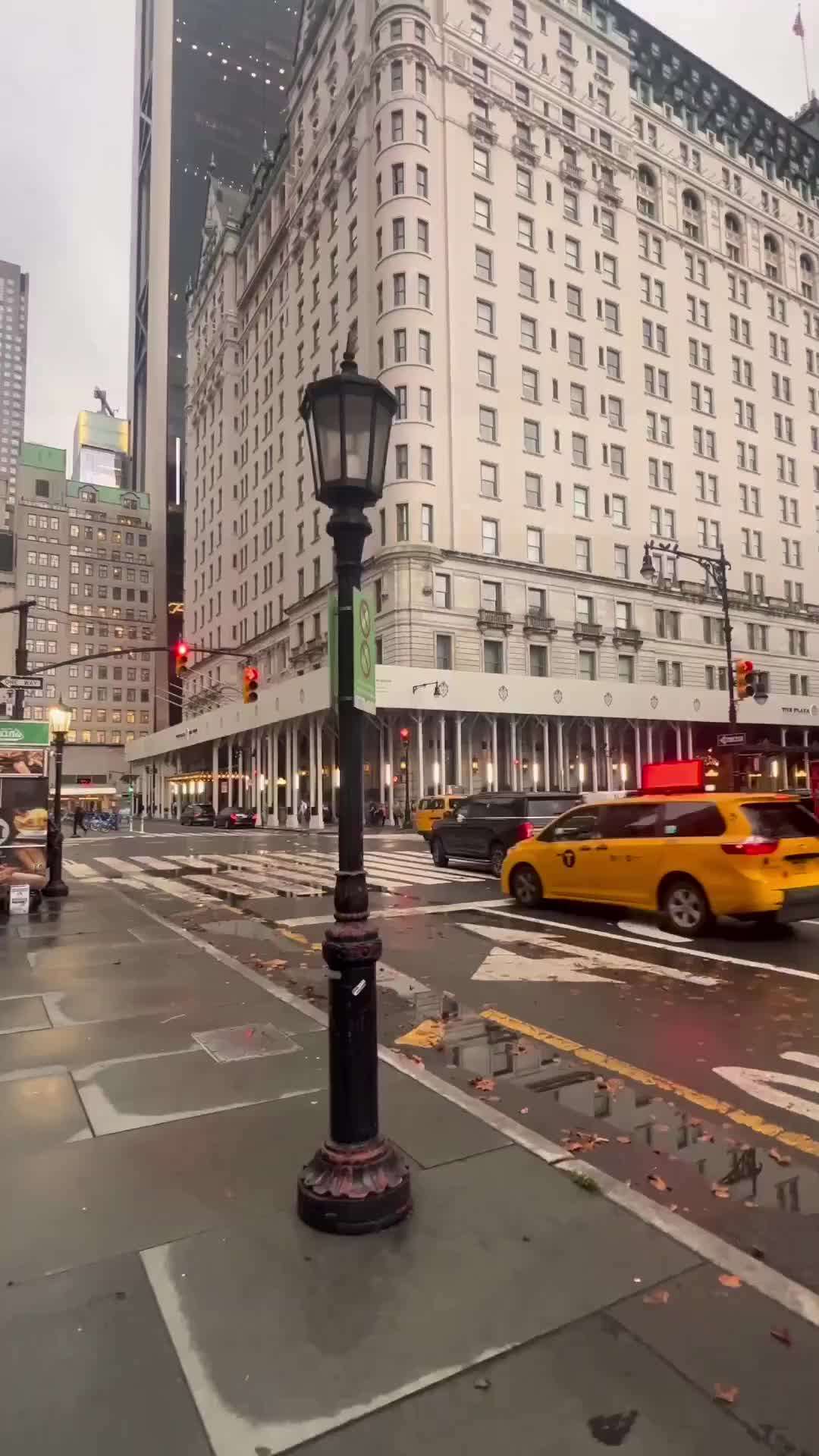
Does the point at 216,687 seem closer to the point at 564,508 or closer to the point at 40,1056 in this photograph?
the point at 564,508

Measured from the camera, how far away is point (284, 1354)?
254 cm

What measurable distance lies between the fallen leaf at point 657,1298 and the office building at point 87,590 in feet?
387

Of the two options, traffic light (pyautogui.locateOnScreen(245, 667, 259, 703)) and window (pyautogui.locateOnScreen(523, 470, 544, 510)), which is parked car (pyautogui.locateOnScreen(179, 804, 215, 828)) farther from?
traffic light (pyautogui.locateOnScreen(245, 667, 259, 703))

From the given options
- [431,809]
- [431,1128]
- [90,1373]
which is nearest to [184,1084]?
[431,1128]

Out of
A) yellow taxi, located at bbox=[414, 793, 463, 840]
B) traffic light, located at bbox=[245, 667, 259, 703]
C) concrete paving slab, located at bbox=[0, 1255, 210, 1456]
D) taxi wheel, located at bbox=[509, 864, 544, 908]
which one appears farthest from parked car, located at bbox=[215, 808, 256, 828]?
concrete paving slab, located at bbox=[0, 1255, 210, 1456]

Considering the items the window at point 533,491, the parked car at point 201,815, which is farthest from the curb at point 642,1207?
the parked car at point 201,815

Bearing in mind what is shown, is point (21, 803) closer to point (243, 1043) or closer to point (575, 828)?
point (243, 1043)

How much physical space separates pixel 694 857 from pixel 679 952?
1230mm

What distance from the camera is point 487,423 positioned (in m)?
46.7

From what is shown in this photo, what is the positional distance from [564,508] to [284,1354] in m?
49.9

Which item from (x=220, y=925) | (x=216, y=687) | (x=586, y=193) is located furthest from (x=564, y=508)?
(x=220, y=925)

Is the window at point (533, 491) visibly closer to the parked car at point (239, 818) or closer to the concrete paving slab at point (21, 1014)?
the parked car at point (239, 818)

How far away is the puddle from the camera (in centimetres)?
372

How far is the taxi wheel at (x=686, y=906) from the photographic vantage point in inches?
383
